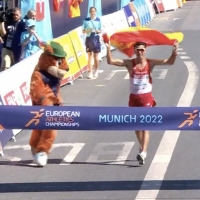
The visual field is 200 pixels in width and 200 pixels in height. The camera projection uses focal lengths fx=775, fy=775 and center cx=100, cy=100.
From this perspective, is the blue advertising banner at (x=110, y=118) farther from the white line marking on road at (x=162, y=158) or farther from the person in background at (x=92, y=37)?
the person in background at (x=92, y=37)

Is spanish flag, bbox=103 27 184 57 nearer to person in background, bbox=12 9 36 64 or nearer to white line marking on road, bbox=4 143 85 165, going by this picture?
white line marking on road, bbox=4 143 85 165

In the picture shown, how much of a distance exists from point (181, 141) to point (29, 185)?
3.46 m

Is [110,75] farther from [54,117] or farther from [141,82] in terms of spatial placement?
[54,117]

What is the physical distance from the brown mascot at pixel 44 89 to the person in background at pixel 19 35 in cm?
705

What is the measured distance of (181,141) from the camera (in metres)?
13.2

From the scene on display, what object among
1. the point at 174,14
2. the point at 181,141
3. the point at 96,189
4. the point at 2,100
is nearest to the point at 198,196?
the point at 96,189

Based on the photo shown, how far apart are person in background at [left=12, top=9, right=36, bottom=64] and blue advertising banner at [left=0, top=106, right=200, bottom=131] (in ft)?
28.6

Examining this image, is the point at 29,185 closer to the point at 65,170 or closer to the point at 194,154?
the point at 65,170

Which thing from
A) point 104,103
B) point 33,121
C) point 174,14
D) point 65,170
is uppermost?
point 33,121

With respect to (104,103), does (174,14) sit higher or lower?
lower

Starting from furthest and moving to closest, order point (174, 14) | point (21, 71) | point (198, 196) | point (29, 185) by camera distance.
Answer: point (174, 14) < point (21, 71) < point (29, 185) < point (198, 196)

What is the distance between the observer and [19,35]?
18938mm

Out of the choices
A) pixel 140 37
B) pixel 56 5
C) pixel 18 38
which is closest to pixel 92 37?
pixel 18 38

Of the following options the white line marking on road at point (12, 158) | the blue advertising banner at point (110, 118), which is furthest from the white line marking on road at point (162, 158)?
the white line marking on road at point (12, 158)
